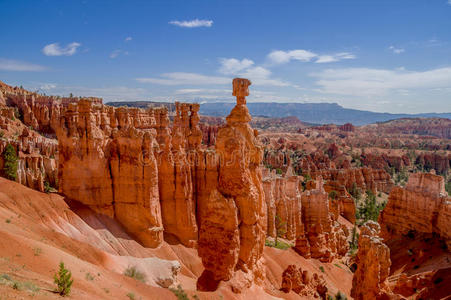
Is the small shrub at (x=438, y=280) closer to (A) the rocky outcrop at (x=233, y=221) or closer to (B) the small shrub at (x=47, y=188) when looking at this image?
Answer: (A) the rocky outcrop at (x=233, y=221)

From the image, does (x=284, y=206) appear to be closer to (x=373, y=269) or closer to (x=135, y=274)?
(x=373, y=269)

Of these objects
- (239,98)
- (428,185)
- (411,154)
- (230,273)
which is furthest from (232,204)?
(411,154)

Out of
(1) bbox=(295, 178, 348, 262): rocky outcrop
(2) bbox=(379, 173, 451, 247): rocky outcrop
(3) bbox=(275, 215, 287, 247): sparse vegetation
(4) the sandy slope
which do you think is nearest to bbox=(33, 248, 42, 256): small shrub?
(4) the sandy slope

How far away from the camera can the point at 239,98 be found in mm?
16719

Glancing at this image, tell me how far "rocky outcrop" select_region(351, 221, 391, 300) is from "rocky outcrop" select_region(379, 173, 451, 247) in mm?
14272

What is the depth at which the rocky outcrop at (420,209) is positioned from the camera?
30.4 m

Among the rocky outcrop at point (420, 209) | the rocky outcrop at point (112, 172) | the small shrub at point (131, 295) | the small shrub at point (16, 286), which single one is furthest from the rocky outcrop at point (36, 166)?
the rocky outcrop at point (420, 209)

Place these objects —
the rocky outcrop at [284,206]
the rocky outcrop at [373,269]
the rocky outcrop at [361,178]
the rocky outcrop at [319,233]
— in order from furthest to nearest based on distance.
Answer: the rocky outcrop at [361,178] → the rocky outcrop at [284,206] → the rocky outcrop at [319,233] → the rocky outcrop at [373,269]

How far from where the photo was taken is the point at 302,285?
20.4m

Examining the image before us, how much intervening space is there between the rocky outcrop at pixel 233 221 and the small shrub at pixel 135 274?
2.76m

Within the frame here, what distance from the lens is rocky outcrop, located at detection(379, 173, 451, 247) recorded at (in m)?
30.4

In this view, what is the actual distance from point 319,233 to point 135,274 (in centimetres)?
2130

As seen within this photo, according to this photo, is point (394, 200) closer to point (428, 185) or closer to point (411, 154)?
point (428, 185)

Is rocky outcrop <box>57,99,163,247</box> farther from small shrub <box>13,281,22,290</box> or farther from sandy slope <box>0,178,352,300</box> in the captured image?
small shrub <box>13,281,22,290</box>
